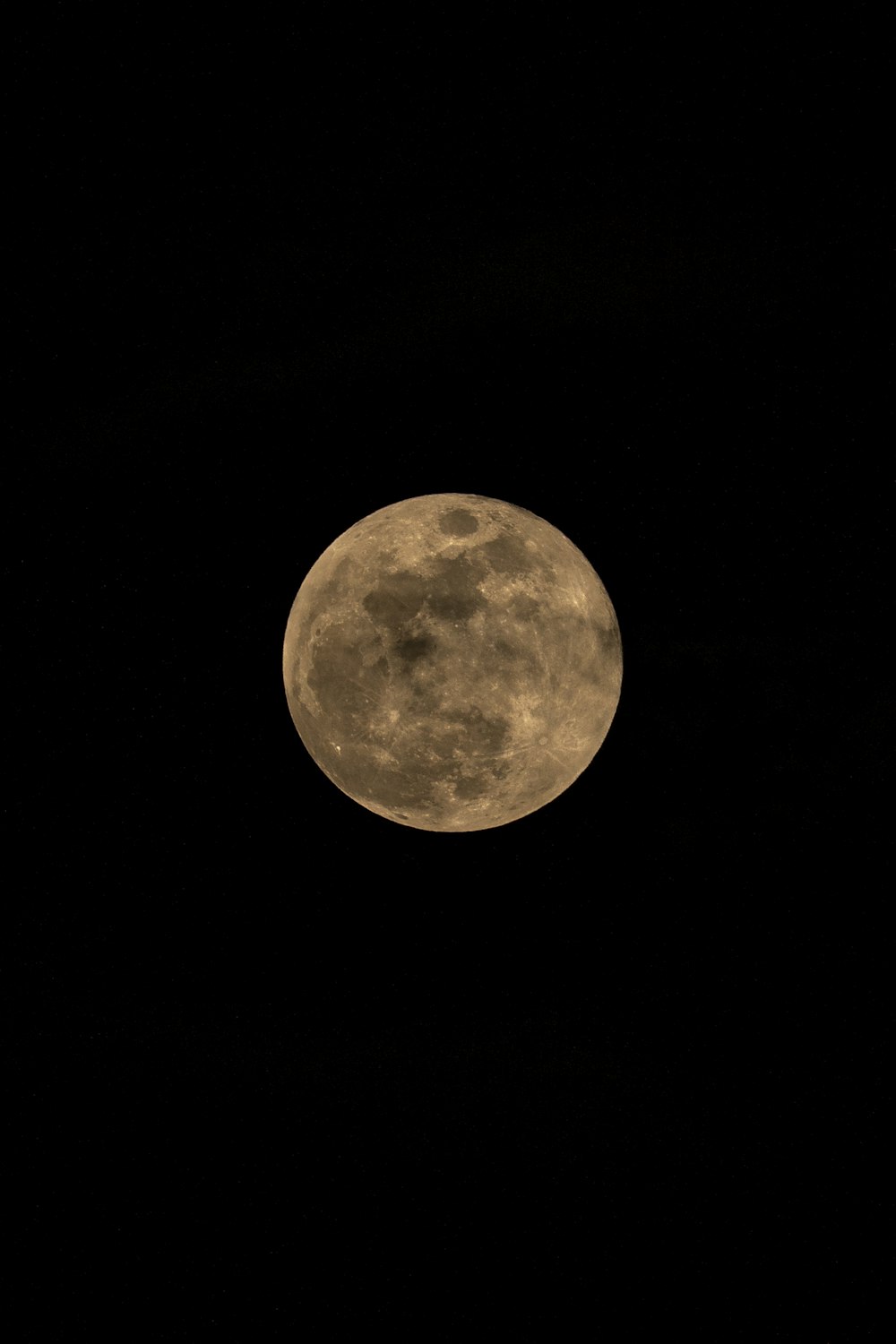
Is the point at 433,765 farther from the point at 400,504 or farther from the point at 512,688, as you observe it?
the point at 400,504

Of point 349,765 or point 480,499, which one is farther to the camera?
point 480,499

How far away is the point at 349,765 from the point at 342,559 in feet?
2.69

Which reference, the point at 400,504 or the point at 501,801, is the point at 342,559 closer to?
the point at 400,504

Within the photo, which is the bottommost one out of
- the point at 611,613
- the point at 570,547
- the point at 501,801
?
the point at 501,801

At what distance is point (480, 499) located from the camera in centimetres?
335

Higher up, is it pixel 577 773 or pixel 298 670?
pixel 298 670

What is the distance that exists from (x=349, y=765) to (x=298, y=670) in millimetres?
445

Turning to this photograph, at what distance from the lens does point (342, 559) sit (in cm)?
317

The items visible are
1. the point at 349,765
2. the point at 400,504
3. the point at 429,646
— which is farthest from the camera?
the point at 400,504

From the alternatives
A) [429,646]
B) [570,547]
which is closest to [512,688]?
[429,646]

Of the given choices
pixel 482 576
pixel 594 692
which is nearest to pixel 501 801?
pixel 594 692

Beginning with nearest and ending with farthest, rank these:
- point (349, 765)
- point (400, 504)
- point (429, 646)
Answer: point (429, 646) → point (349, 765) → point (400, 504)

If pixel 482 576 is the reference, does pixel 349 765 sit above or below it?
below

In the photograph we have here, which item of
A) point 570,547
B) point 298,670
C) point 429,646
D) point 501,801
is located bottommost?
point 501,801
